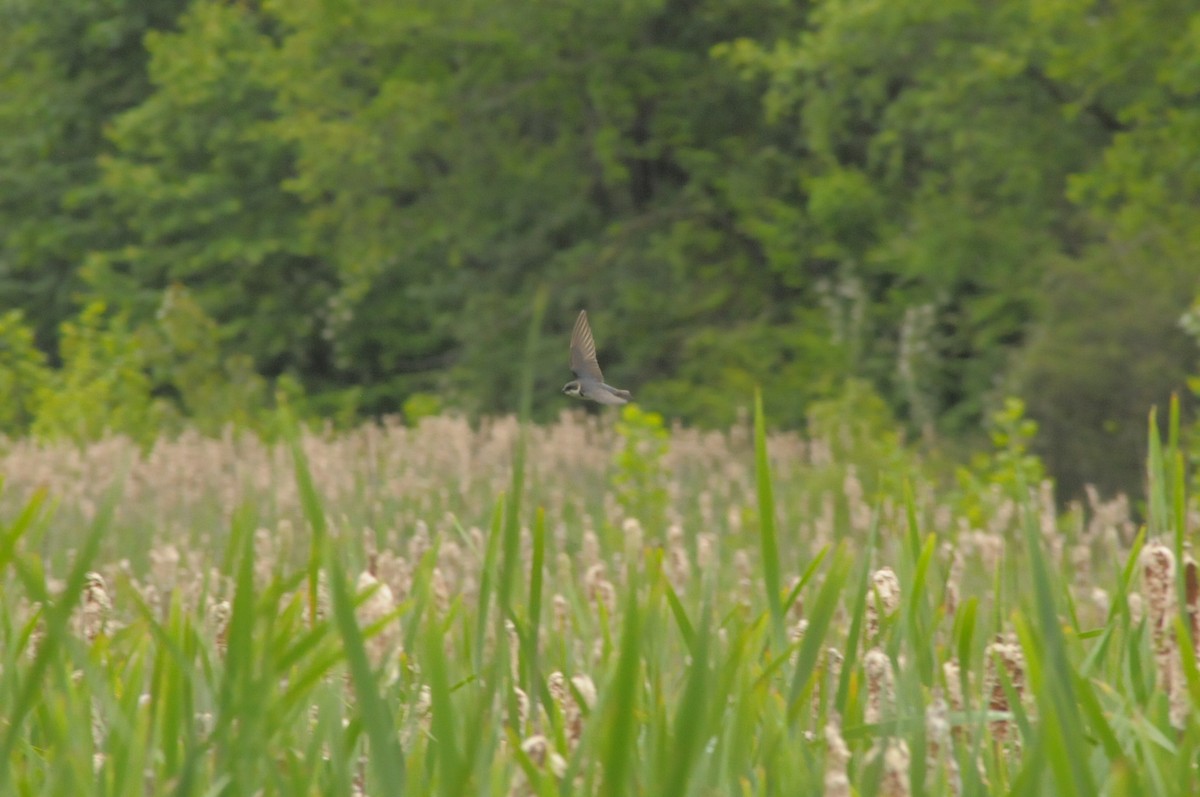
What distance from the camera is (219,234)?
2275cm

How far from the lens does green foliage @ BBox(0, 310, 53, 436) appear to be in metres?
16.4

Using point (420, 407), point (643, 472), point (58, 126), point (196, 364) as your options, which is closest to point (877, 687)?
point (643, 472)

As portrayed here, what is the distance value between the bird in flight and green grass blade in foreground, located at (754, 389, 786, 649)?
125 cm

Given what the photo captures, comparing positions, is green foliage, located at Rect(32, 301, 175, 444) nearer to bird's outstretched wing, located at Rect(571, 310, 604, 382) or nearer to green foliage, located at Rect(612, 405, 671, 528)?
green foliage, located at Rect(612, 405, 671, 528)

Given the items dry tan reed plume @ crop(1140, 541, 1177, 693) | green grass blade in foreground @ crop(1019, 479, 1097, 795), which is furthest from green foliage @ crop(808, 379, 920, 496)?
green grass blade in foreground @ crop(1019, 479, 1097, 795)

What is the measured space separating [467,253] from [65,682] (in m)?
19.0

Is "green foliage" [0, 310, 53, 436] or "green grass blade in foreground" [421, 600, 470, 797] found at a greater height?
"green foliage" [0, 310, 53, 436]

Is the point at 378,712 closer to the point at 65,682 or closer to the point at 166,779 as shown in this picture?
the point at 166,779

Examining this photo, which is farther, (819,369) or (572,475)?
(819,369)

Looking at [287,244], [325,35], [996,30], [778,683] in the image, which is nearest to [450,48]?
→ [325,35]

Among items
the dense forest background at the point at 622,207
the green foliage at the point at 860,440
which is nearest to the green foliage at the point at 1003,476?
the green foliage at the point at 860,440

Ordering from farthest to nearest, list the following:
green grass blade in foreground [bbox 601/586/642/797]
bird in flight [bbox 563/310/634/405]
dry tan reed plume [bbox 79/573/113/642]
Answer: bird in flight [bbox 563/310/634/405] → dry tan reed plume [bbox 79/573/113/642] → green grass blade in foreground [bbox 601/586/642/797]

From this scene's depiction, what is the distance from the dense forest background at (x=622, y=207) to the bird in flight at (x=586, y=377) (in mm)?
7518

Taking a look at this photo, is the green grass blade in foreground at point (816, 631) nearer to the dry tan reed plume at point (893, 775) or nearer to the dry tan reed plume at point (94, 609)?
the dry tan reed plume at point (893, 775)
